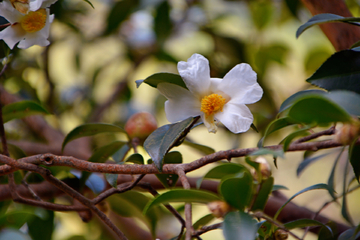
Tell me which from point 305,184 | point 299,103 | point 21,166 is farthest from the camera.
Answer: point 305,184

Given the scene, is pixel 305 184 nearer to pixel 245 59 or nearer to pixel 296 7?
pixel 245 59

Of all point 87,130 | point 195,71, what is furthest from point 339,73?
point 87,130

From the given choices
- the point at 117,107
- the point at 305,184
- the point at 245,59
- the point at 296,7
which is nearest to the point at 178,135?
the point at 296,7

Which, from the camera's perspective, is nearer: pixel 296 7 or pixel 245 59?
pixel 296 7

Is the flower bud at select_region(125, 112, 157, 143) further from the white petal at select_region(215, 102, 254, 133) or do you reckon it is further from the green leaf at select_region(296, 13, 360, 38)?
the green leaf at select_region(296, 13, 360, 38)

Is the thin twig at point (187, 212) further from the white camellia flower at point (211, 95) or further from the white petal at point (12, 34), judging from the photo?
the white petal at point (12, 34)

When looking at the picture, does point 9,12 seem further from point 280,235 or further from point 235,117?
point 280,235
